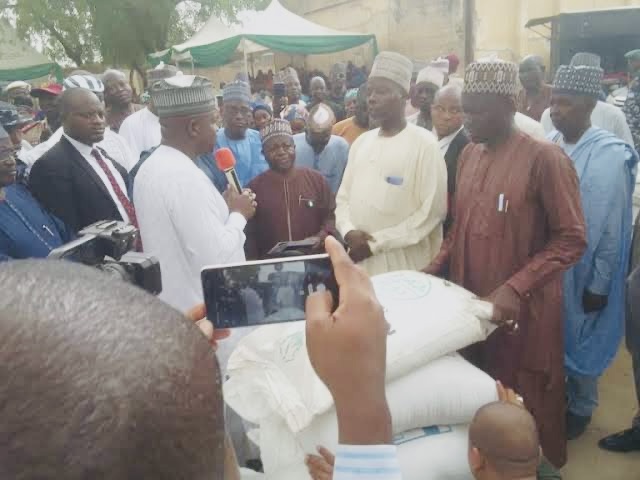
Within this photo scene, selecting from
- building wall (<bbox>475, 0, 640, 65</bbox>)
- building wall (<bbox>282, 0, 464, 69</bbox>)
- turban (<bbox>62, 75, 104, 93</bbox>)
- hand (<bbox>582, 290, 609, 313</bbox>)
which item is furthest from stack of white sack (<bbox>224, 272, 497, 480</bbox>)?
building wall (<bbox>475, 0, 640, 65</bbox>)

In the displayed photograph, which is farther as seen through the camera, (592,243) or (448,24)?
(448,24)

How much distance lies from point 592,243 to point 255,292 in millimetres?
2076

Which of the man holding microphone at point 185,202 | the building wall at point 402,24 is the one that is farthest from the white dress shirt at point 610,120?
the building wall at point 402,24

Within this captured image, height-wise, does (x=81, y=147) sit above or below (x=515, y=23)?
below

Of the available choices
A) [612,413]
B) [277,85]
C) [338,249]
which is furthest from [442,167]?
[277,85]


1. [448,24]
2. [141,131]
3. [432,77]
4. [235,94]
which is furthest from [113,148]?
[448,24]

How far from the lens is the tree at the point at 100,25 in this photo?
19.6 metres

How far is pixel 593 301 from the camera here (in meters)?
2.77

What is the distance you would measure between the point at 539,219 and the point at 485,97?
528 millimetres

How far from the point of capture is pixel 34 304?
0.55m

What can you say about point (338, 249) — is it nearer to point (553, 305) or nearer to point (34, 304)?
point (34, 304)

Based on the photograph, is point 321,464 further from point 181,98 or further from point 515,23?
point 515,23

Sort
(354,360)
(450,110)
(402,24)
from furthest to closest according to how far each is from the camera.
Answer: (402,24) < (450,110) < (354,360)

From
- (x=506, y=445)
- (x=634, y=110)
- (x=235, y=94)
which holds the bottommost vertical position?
(x=506, y=445)
